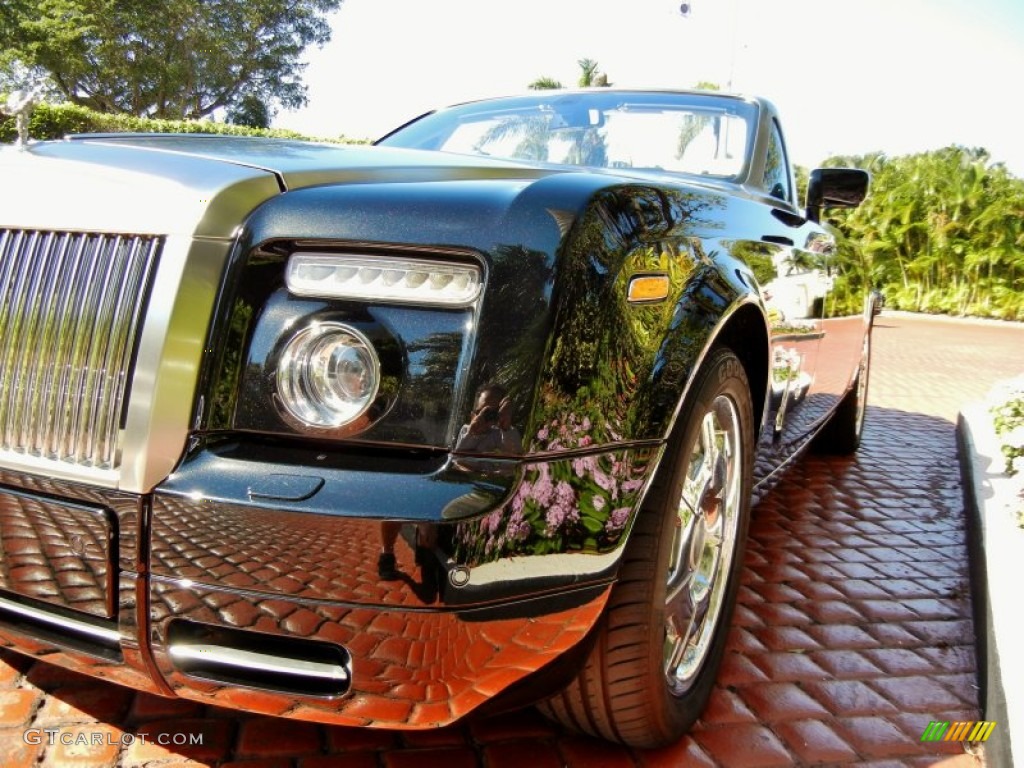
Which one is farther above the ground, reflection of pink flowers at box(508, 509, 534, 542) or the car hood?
the car hood

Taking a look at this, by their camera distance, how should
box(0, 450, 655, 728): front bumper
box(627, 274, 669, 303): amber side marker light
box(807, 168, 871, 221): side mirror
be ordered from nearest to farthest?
1. box(0, 450, 655, 728): front bumper
2. box(627, 274, 669, 303): amber side marker light
3. box(807, 168, 871, 221): side mirror

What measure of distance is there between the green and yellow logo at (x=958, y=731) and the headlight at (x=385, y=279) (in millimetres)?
1779

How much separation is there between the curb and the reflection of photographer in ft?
4.62

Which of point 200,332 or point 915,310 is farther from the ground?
point 200,332

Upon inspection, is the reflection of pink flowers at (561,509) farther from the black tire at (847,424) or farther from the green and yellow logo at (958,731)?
the black tire at (847,424)

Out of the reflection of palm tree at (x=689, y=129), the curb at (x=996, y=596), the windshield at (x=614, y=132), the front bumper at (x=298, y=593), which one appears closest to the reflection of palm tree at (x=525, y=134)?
the windshield at (x=614, y=132)

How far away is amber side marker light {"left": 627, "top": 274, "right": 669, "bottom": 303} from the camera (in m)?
1.56

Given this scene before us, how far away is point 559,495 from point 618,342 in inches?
11.8

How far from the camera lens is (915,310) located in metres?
16.9

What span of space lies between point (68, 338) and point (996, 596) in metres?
2.70

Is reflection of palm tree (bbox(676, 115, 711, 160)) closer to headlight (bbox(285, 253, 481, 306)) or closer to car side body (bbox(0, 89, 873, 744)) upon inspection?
car side body (bbox(0, 89, 873, 744))

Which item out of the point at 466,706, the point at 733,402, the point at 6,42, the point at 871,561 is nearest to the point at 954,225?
the point at 871,561

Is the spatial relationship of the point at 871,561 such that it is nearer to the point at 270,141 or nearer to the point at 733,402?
the point at 733,402

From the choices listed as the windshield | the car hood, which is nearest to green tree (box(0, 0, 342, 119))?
the windshield
